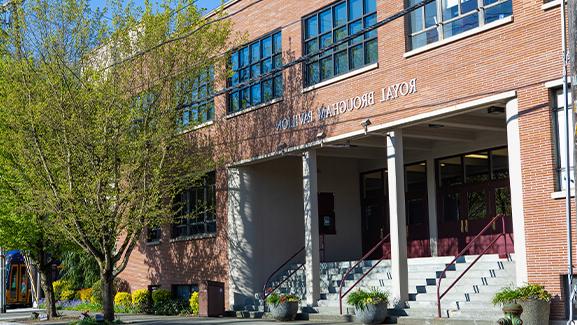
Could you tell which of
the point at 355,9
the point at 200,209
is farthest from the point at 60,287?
the point at 355,9

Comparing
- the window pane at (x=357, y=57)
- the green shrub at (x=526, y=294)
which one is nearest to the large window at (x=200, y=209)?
the window pane at (x=357, y=57)

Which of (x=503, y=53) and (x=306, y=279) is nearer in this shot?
(x=503, y=53)

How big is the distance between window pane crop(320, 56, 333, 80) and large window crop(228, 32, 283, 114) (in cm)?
201

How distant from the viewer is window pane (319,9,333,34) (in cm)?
2339

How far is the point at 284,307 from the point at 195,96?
7480 millimetres

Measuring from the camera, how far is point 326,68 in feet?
76.8

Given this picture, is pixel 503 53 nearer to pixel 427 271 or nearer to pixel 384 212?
pixel 427 271

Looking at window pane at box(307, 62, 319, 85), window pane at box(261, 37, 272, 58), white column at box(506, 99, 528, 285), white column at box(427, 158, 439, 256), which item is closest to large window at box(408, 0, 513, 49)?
white column at box(506, 99, 528, 285)

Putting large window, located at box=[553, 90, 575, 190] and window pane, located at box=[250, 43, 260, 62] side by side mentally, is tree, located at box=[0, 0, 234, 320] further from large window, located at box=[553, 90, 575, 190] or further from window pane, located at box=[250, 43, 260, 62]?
large window, located at box=[553, 90, 575, 190]

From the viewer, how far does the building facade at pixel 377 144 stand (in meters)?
16.9

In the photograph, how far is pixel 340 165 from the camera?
93.7 feet

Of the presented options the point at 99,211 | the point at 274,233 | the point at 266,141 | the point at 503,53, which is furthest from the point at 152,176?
the point at 503,53

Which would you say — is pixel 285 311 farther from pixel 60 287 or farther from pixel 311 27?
pixel 60 287

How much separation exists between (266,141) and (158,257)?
323 inches
